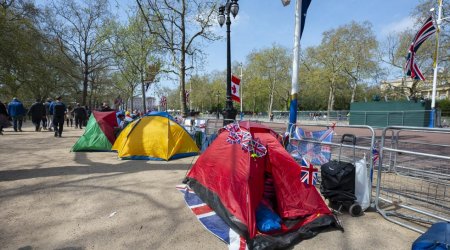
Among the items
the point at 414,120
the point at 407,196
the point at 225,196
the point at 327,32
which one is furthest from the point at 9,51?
the point at 327,32

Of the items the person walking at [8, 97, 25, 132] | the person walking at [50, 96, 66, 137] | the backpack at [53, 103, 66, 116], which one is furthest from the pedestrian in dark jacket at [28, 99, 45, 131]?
the backpack at [53, 103, 66, 116]

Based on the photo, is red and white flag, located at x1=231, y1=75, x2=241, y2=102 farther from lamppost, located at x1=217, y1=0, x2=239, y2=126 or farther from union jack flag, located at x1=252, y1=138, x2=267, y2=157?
union jack flag, located at x1=252, y1=138, x2=267, y2=157

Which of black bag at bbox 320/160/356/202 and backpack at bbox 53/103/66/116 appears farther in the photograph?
backpack at bbox 53/103/66/116

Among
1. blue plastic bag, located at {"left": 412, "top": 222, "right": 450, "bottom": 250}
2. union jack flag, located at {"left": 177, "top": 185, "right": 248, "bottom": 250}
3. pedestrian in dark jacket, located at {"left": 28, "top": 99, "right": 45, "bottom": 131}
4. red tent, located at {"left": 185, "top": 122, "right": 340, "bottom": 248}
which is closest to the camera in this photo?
blue plastic bag, located at {"left": 412, "top": 222, "right": 450, "bottom": 250}

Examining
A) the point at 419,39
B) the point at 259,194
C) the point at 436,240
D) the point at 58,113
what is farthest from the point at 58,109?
the point at 419,39

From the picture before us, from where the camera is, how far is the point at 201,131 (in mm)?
9750

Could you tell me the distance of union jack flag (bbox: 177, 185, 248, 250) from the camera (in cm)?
311

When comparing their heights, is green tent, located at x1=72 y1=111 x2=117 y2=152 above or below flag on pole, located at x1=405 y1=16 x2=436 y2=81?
below

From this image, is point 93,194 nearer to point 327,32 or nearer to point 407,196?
point 407,196

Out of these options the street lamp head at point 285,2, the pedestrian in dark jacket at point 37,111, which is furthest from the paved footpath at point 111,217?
the pedestrian in dark jacket at point 37,111

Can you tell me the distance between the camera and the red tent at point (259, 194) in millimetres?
3246

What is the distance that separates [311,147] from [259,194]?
7.78 ft

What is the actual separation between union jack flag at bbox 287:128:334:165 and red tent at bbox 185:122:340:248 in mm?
1629

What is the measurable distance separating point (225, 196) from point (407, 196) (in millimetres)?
3218
